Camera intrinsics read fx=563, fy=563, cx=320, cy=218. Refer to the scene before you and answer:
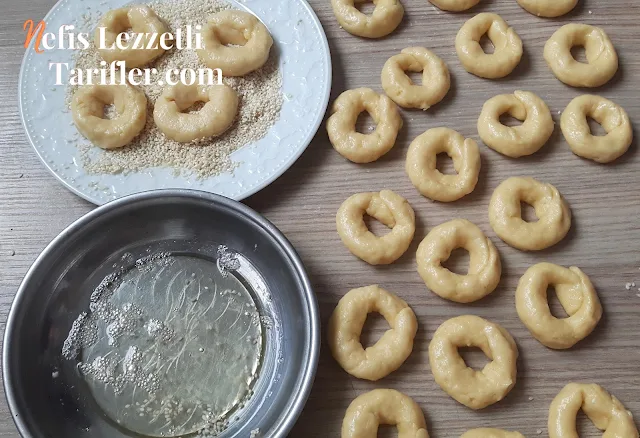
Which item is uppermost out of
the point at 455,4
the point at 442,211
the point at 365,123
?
the point at 455,4

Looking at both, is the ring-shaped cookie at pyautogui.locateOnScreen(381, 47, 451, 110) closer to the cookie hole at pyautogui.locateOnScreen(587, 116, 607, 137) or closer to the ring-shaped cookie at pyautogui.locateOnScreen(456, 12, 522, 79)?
the ring-shaped cookie at pyautogui.locateOnScreen(456, 12, 522, 79)

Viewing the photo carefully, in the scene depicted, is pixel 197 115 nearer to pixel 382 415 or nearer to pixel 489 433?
pixel 382 415

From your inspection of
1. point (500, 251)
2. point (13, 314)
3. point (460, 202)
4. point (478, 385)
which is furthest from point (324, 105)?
point (13, 314)

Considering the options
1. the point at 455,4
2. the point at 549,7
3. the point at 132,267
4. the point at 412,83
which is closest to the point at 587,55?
the point at 549,7

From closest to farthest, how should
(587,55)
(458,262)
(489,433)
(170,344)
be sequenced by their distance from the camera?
(489,433) → (170,344) → (458,262) → (587,55)

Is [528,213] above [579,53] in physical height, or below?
below

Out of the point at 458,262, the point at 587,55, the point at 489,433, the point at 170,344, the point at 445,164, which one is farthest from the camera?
the point at 587,55

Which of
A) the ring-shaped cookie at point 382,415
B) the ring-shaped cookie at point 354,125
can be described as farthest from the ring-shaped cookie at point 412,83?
the ring-shaped cookie at point 382,415

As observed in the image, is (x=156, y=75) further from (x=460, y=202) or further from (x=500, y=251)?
(x=500, y=251)
